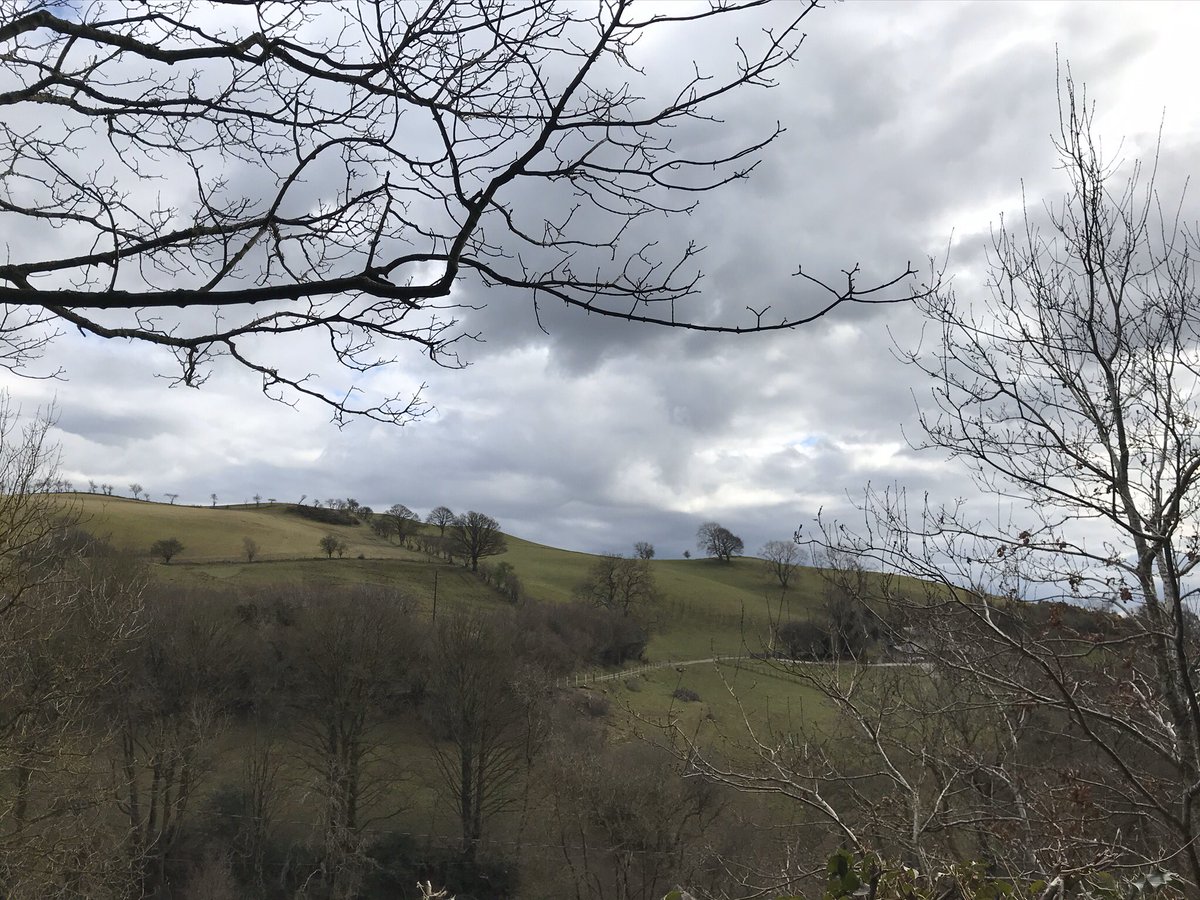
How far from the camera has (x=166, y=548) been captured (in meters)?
52.9

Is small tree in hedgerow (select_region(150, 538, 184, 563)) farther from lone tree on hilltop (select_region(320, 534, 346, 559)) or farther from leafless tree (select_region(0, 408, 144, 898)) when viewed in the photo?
leafless tree (select_region(0, 408, 144, 898))

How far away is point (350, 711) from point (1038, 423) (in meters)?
30.3

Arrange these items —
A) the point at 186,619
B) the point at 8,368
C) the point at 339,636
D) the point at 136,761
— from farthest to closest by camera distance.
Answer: the point at 339,636 → the point at 186,619 → the point at 136,761 → the point at 8,368

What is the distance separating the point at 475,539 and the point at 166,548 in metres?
23.1

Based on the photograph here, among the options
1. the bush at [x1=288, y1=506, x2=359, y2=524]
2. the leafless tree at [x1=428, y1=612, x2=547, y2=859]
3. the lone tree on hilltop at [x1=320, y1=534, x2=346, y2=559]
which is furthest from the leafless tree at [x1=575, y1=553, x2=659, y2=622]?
the bush at [x1=288, y1=506, x2=359, y2=524]

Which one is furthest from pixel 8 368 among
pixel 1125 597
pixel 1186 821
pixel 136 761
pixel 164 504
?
pixel 164 504

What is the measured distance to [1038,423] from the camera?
6.62 meters

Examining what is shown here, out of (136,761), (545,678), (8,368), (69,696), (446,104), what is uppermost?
(446,104)

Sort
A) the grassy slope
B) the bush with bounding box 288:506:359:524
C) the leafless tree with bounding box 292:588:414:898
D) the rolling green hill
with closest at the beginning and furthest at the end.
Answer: the leafless tree with bounding box 292:588:414:898
the grassy slope
the rolling green hill
the bush with bounding box 288:506:359:524

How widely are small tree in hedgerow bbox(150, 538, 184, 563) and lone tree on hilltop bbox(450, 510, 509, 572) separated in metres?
20.8

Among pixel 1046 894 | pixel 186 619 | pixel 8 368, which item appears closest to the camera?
pixel 1046 894

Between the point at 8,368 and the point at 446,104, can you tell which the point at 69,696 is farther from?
the point at 446,104

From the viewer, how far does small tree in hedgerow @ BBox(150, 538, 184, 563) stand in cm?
5172

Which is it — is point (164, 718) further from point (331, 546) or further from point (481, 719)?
point (331, 546)
